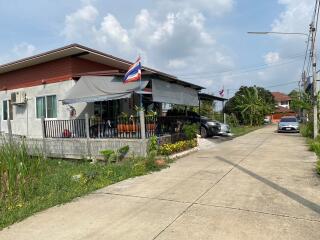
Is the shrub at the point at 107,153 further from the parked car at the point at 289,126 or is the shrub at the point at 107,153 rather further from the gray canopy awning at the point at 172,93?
the parked car at the point at 289,126

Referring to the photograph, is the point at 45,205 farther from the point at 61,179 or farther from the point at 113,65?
the point at 113,65

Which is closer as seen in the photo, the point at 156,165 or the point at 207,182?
the point at 207,182

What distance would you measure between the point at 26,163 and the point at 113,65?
→ 11490mm

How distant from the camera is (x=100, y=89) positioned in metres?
14.1

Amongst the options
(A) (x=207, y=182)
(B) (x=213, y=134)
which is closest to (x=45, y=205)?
(A) (x=207, y=182)

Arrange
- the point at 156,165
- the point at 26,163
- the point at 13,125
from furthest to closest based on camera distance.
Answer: the point at 13,125 < the point at 156,165 < the point at 26,163

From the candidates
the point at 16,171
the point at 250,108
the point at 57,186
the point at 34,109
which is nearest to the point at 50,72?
the point at 34,109

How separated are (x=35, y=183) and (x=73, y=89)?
7280mm

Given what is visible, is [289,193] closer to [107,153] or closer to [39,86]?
[107,153]

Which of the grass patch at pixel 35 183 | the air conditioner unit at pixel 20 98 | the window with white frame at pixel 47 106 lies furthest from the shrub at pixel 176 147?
the air conditioner unit at pixel 20 98

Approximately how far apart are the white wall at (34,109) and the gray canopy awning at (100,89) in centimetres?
172

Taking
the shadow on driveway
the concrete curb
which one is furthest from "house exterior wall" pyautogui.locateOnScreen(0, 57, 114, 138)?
the shadow on driveway

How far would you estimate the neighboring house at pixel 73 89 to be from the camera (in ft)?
46.7

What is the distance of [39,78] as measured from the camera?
18141 mm
